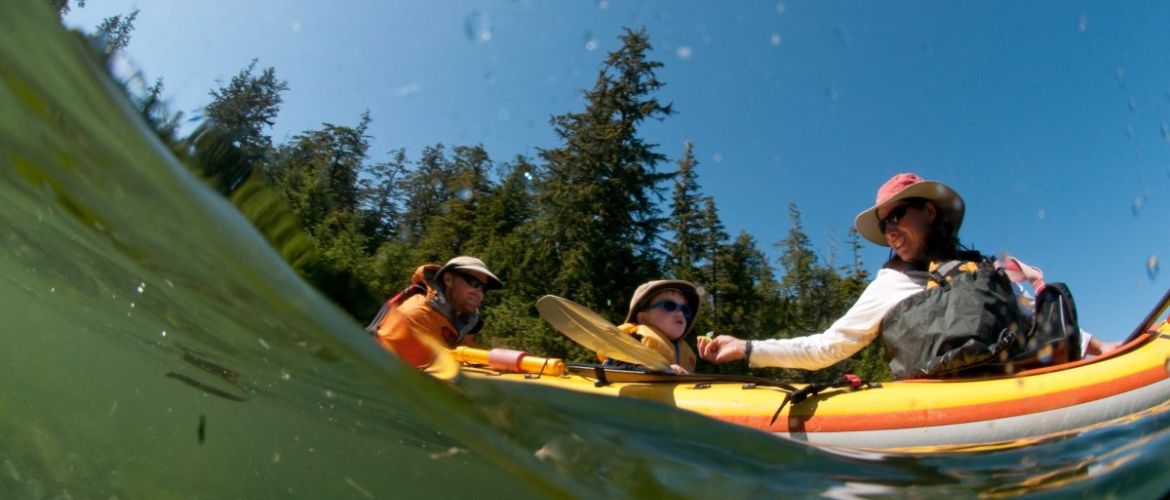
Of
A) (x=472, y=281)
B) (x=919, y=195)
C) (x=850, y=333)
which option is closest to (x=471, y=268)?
(x=472, y=281)

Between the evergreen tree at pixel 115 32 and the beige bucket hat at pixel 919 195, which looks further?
the beige bucket hat at pixel 919 195

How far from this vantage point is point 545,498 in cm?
71

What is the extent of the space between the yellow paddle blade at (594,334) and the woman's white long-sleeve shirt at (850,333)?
0.42 m

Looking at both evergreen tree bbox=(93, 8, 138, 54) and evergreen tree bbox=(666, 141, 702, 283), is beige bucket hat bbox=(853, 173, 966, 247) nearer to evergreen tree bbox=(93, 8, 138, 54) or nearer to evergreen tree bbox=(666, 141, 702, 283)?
evergreen tree bbox=(666, 141, 702, 283)

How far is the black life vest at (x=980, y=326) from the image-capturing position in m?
2.01

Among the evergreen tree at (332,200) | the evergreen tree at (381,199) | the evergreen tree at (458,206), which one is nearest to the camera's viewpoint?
the evergreen tree at (332,200)

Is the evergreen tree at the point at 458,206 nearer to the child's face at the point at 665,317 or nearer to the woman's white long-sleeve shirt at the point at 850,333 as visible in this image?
the child's face at the point at 665,317

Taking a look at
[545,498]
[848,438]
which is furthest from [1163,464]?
[545,498]

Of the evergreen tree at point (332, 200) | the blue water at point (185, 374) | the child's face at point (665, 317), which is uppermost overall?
the child's face at point (665, 317)

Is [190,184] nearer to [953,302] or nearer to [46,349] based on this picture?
[46,349]

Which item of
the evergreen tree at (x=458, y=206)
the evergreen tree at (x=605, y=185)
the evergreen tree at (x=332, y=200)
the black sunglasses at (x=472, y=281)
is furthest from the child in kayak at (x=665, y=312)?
the evergreen tree at (x=332, y=200)

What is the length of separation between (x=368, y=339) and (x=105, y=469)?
16.9 inches

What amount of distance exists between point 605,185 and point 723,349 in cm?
114

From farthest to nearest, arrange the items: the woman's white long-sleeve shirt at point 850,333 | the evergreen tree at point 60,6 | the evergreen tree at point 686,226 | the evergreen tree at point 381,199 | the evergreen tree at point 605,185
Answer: the evergreen tree at point 686,226 → the evergreen tree at point 605,185 → the woman's white long-sleeve shirt at point 850,333 → the evergreen tree at point 381,199 → the evergreen tree at point 60,6
